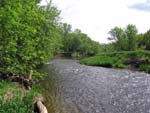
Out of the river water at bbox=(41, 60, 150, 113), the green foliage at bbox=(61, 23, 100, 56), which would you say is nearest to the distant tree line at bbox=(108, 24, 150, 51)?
the green foliage at bbox=(61, 23, 100, 56)

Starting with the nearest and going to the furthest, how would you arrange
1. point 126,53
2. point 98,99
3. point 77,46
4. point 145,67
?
point 98,99 < point 145,67 < point 126,53 < point 77,46

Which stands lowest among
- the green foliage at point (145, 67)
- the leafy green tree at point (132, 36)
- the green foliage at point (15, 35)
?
the green foliage at point (145, 67)

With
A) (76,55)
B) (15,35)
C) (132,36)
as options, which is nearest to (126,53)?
(132,36)

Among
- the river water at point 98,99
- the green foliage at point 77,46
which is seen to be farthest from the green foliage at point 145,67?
the green foliage at point 77,46

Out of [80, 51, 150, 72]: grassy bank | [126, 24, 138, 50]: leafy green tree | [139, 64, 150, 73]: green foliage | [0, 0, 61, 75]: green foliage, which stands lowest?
[139, 64, 150, 73]: green foliage

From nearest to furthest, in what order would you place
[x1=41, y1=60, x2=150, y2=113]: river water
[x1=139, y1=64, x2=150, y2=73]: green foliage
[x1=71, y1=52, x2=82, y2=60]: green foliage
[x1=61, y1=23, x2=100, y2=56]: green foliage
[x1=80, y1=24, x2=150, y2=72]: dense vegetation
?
1. [x1=41, y1=60, x2=150, y2=113]: river water
2. [x1=139, y1=64, x2=150, y2=73]: green foliage
3. [x1=80, y1=24, x2=150, y2=72]: dense vegetation
4. [x1=71, y1=52, x2=82, y2=60]: green foliage
5. [x1=61, y1=23, x2=100, y2=56]: green foliage

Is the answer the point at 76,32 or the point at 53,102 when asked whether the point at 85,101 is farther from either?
the point at 76,32

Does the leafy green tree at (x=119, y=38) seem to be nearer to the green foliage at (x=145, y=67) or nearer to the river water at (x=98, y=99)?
the green foliage at (x=145, y=67)

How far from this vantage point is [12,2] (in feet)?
74.6

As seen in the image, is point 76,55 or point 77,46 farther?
point 77,46

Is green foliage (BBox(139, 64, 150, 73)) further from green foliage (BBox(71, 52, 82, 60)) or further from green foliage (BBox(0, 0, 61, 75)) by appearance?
green foliage (BBox(71, 52, 82, 60))

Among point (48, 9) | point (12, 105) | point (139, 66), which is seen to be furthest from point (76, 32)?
point (12, 105)

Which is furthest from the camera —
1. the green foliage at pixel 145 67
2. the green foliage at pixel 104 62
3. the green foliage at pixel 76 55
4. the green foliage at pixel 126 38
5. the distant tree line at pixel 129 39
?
the green foliage at pixel 76 55

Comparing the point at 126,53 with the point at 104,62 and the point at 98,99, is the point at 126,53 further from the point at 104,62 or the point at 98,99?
the point at 98,99
